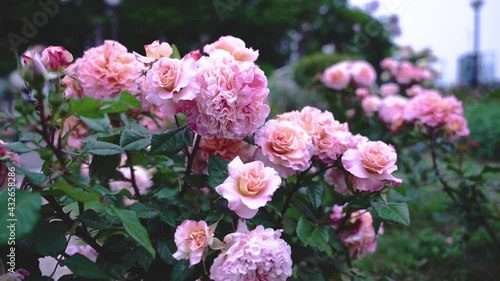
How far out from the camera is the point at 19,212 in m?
0.60

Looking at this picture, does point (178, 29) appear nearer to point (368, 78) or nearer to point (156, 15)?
point (156, 15)

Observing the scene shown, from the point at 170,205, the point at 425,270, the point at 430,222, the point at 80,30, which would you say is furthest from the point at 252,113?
the point at 80,30

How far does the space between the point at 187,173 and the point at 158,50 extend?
283mm

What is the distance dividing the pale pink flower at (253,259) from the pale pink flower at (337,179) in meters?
0.35

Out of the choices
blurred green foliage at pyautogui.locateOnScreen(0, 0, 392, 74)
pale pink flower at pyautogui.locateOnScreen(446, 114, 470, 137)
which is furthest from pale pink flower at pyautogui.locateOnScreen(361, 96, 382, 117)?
blurred green foliage at pyautogui.locateOnScreen(0, 0, 392, 74)

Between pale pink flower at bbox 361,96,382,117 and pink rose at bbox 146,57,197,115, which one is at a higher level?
pink rose at bbox 146,57,197,115

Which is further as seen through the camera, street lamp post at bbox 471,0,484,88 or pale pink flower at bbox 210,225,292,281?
street lamp post at bbox 471,0,484,88

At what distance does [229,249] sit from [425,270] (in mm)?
1653

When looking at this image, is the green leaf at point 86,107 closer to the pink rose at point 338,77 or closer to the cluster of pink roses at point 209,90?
the cluster of pink roses at point 209,90

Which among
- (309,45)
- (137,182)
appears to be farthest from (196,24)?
(137,182)

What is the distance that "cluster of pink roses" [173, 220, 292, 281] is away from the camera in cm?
75

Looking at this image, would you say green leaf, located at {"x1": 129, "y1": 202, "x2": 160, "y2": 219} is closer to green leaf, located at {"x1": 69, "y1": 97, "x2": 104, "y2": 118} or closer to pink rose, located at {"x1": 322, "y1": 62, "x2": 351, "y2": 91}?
green leaf, located at {"x1": 69, "y1": 97, "x2": 104, "y2": 118}

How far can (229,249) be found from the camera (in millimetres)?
771

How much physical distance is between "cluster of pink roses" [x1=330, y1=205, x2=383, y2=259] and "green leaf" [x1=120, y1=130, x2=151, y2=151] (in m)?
0.61
